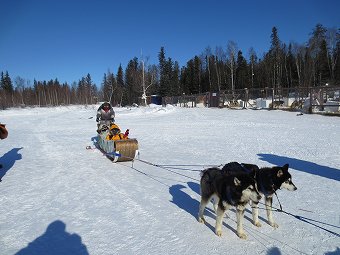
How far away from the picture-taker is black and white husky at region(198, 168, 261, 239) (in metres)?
3.69

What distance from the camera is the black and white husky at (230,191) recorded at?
369 cm

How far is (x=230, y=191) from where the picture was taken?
3758 millimetres

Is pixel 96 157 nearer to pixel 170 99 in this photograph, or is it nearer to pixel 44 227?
pixel 44 227

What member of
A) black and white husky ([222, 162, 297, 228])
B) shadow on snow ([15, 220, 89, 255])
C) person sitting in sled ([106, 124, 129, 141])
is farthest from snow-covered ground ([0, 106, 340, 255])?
person sitting in sled ([106, 124, 129, 141])

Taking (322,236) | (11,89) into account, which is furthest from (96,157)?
(11,89)

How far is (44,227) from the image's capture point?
4555 millimetres

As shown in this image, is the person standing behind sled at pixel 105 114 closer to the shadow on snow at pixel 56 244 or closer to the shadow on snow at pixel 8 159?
the shadow on snow at pixel 8 159

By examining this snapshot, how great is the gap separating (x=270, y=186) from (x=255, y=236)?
2.19 feet

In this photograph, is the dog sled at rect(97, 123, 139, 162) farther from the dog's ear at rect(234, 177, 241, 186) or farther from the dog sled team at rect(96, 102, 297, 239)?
the dog's ear at rect(234, 177, 241, 186)

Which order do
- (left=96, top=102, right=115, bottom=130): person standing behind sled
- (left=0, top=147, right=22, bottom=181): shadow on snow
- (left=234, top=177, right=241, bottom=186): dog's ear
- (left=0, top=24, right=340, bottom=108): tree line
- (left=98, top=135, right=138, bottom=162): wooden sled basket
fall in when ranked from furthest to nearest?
1. (left=0, top=24, right=340, bottom=108): tree line
2. (left=96, top=102, right=115, bottom=130): person standing behind sled
3. (left=98, top=135, right=138, bottom=162): wooden sled basket
4. (left=0, top=147, right=22, bottom=181): shadow on snow
5. (left=234, top=177, right=241, bottom=186): dog's ear

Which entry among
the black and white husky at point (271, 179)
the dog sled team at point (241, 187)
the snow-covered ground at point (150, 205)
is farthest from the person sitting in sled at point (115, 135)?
the black and white husky at point (271, 179)

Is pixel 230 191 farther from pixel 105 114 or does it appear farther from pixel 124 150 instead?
pixel 105 114

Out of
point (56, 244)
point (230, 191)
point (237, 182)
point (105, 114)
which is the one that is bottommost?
point (56, 244)

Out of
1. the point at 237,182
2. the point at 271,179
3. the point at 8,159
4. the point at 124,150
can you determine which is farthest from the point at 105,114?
the point at 237,182
